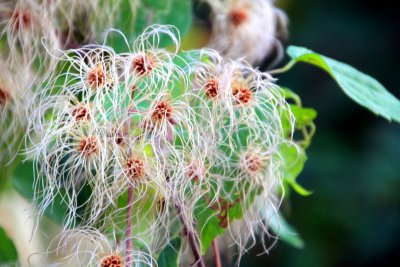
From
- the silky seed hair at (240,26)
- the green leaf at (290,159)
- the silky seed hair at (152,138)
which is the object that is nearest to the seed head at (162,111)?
the silky seed hair at (152,138)

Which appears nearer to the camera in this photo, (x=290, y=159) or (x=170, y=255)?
(x=170, y=255)

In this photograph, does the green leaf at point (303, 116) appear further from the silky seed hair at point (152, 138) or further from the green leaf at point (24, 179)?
the green leaf at point (24, 179)

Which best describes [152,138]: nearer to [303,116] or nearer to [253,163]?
[253,163]

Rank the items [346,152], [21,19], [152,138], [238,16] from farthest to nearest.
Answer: [346,152] < [238,16] < [21,19] < [152,138]

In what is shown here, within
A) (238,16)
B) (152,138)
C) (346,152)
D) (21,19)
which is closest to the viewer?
(152,138)

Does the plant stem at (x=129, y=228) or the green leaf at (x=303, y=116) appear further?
the green leaf at (x=303, y=116)

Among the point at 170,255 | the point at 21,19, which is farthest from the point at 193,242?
the point at 21,19

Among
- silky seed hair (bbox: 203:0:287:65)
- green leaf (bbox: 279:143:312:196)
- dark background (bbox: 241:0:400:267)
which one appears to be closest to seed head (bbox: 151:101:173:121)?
green leaf (bbox: 279:143:312:196)
